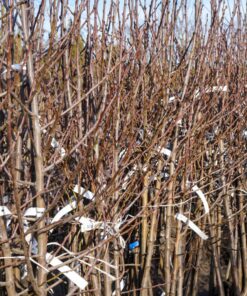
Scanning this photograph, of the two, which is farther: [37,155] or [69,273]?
[69,273]

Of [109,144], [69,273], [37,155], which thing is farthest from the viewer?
[109,144]

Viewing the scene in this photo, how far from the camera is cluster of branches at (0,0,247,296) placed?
262cm

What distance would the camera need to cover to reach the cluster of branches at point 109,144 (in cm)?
262

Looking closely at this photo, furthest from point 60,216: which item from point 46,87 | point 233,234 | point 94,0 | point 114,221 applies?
point 233,234

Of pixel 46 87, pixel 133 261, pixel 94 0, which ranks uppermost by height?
pixel 94 0

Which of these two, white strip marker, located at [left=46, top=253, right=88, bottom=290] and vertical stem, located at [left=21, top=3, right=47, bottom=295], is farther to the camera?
white strip marker, located at [left=46, top=253, right=88, bottom=290]

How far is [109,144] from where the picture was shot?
10.6 ft

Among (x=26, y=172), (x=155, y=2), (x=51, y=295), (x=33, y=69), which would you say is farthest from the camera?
(x=155, y=2)

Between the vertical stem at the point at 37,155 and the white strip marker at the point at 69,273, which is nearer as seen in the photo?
the vertical stem at the point at 37,155

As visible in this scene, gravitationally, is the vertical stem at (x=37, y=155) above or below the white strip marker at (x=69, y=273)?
above

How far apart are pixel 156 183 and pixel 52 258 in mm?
1375

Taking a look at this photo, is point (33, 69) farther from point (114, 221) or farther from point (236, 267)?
point (236, 267)

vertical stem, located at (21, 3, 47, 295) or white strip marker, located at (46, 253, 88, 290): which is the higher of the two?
vertical stem, located at (21, 3, 47, 295)

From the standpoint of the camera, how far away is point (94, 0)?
325 cm
